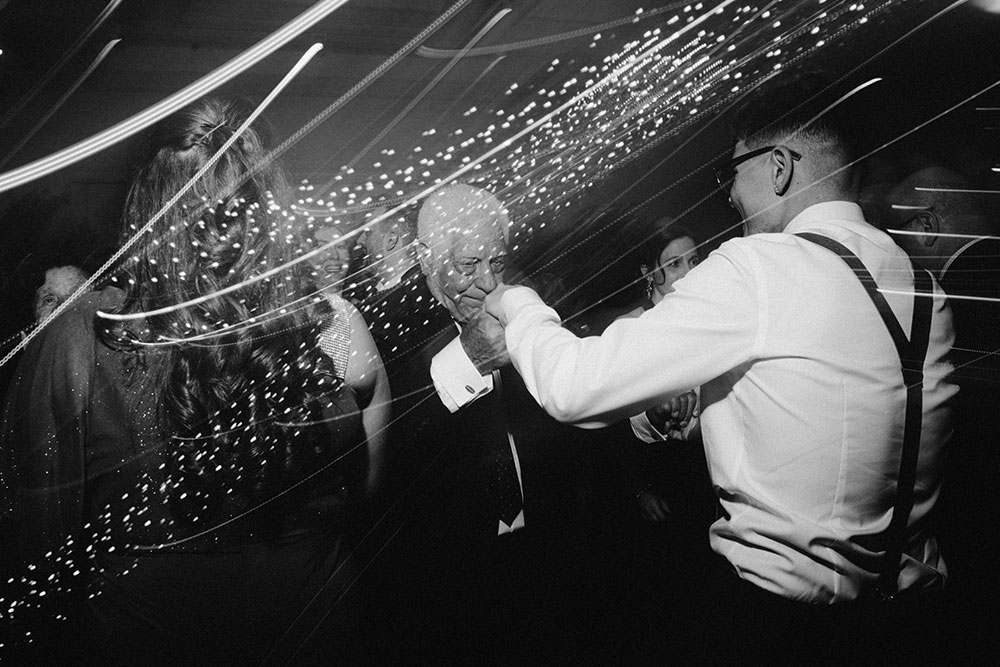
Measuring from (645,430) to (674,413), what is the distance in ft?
0.22

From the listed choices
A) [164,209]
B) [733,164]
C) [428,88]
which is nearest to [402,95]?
[428,88]

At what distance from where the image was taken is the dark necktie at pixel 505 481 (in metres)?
1.14

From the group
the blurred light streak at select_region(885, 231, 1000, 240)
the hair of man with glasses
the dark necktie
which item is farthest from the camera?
the dark necktie

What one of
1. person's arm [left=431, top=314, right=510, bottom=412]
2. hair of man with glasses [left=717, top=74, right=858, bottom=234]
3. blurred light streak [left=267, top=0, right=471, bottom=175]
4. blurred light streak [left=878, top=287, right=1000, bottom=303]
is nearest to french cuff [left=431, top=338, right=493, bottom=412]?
person's arm [left=431, top=314, right=510, bottom=412]

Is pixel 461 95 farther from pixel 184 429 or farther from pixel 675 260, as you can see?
pixel 184 429

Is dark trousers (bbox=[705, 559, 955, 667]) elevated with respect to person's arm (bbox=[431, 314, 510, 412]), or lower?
lower

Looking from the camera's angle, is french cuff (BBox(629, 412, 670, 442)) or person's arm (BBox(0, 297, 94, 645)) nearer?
person's arm (BBox(0, 297, 94, 645))

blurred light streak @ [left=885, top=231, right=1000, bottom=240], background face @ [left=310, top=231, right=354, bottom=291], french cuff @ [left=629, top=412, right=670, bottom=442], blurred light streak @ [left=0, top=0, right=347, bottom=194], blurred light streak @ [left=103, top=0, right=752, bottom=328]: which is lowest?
french cuff @ [left=629, top=412, right=670, bottom=442]

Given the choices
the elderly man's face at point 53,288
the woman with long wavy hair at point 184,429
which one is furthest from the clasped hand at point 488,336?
the elderly man's face at point 53,288

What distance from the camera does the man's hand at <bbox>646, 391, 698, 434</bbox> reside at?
1.15 meters

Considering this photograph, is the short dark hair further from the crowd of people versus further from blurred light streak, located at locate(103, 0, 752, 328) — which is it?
blurred light streak, located at locate(103, 0, 752, 328)

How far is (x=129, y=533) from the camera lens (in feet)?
3.06

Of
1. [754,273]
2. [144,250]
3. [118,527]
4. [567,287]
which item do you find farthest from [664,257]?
[118,527]

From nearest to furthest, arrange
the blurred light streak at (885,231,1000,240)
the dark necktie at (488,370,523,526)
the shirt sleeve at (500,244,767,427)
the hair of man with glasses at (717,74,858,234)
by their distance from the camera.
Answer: the shirt sleeve at (500,244,767,427) → the hair of man with glasses at (717,74,858,234) → the blurred light streak at (885,231,1000,240) → the dark necktie at (488,370,523,526)
